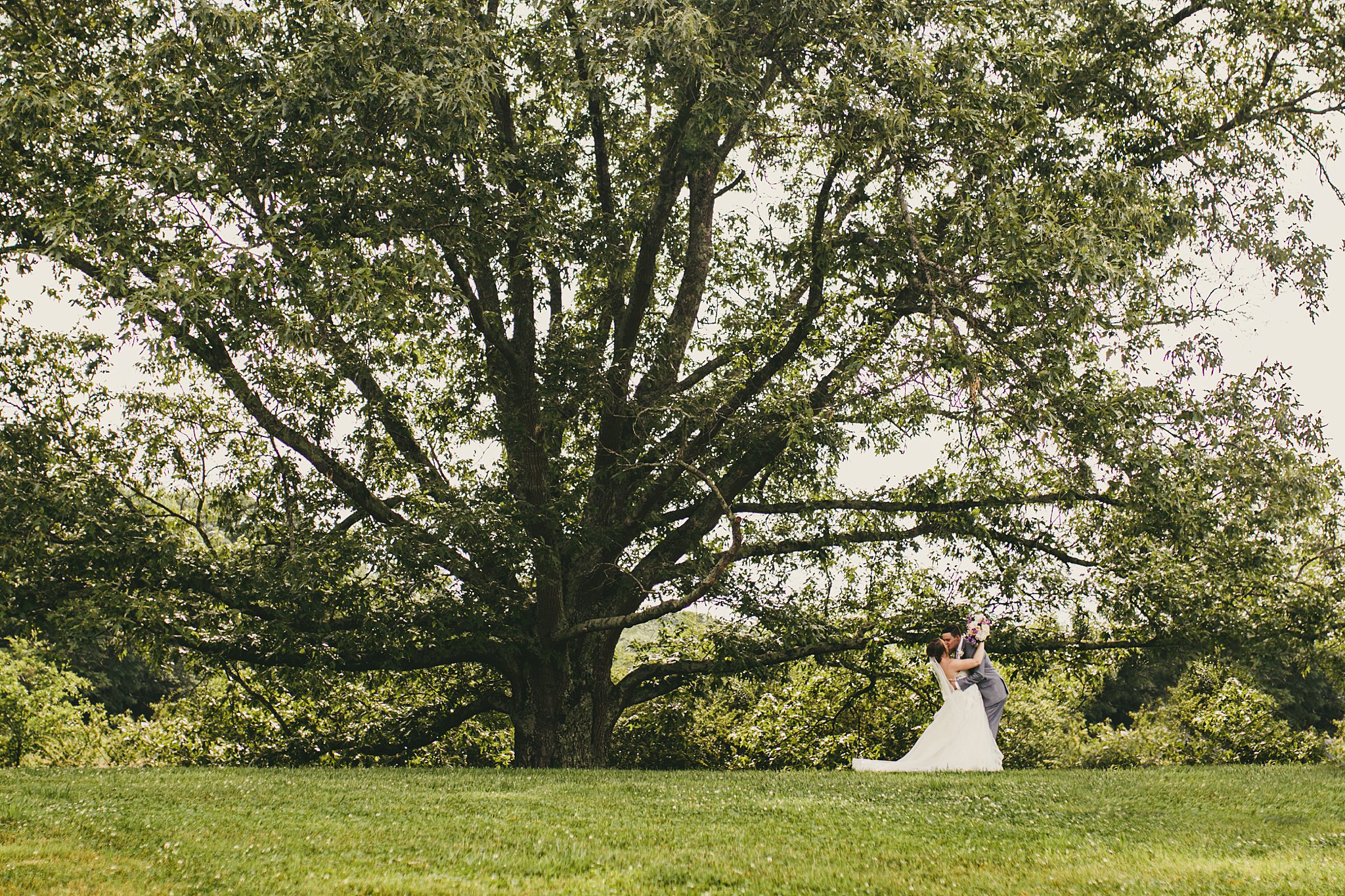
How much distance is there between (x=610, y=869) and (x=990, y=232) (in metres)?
6.85

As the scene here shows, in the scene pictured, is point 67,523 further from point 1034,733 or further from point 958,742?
point 1034,733

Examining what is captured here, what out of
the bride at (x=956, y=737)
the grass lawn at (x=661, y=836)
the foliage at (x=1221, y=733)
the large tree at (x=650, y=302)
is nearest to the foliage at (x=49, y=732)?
the large tree at (x=650, y=302)

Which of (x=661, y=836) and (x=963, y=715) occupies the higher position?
(x=963, y=715)

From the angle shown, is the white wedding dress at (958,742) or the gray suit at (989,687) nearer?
the white wedding dress at (958,742)

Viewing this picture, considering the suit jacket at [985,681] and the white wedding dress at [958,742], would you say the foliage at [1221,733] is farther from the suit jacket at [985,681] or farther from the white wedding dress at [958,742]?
the white wedding dress at [958,742]

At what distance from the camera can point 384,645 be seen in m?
13.1

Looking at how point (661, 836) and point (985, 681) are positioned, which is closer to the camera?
point (661, 836)

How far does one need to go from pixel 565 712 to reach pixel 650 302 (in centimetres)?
609

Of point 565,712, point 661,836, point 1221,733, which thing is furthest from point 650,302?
point 1221,733

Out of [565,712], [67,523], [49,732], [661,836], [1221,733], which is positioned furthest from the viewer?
[49,732]

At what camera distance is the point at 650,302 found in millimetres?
14391

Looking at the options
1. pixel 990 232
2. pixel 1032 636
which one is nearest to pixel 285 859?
pixel 990 232

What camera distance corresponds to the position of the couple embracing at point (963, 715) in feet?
40.8

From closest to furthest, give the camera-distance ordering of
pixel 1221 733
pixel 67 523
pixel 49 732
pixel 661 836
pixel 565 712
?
pixel 661 836 < pixel 67 523 < pixel 565 712 < pixel 1221 733 < pixel 49 732
